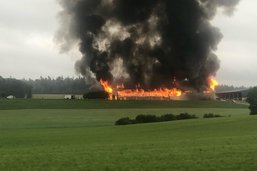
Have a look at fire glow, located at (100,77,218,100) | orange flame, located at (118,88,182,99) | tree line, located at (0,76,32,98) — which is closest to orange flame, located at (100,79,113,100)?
fire glow, located at (100,77,218,100)

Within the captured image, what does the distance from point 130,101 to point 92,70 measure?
18206 mm

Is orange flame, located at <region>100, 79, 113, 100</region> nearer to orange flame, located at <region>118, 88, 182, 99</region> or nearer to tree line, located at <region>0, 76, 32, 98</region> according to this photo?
orange flame, located at <region>118, 88, 182, 99</region>

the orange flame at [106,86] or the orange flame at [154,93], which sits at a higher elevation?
the orange flame at [106,86]

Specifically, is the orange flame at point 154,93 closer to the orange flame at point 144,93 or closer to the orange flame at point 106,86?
the orange flame at point 144,93

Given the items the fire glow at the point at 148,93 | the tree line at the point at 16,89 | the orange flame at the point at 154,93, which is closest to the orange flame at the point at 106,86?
the fire glow at the point at 148,93

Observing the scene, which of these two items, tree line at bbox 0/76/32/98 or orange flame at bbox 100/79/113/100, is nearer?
orange flame at bbox 100/79/113/100

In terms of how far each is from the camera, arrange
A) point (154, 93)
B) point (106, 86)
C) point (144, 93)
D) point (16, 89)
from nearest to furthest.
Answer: point (106, 86), point (154, 93), point (144, 93), point (16, 89)

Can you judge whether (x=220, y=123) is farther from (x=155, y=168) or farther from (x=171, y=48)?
(x=171, y=48)

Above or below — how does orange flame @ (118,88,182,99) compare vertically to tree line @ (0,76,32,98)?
below

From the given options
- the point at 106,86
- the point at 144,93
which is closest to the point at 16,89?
the point at 106,86

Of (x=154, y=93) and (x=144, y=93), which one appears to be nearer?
(x=154, y=93)

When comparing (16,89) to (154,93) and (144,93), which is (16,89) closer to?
(144,93)

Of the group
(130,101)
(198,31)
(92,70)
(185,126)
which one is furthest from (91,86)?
(185,126)

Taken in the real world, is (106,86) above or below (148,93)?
above
